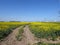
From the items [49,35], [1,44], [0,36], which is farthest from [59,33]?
[1,44]

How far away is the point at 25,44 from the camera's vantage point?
13.7m

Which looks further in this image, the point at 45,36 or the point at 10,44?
the point at 45,36

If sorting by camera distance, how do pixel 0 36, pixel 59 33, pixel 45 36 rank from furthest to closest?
pixel 59 33
pixel 45 36
pixel 0 36

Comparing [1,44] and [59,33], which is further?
[59,33]

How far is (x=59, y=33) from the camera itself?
20984 millimetres

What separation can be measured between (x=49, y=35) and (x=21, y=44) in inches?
270

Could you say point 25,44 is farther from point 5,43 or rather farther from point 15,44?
point 5,43

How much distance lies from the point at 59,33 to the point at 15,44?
8.89m

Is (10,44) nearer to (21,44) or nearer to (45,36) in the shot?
(21,44)

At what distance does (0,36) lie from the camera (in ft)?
53.7

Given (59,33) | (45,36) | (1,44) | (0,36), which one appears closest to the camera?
(1,44)

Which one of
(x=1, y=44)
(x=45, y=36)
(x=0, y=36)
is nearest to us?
(x=1, y=44)

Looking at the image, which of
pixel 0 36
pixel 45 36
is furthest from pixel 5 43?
pixel 45 36

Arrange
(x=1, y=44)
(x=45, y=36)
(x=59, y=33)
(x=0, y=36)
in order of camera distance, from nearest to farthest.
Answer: (x=1, y=44), (x=0, y=36), (x=45, y=36), (x=59, y=33)
